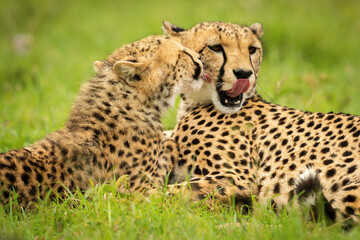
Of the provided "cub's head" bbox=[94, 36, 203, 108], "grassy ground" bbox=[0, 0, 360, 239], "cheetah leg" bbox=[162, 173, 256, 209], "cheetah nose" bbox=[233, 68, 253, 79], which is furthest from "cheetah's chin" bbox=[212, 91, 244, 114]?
"grassy ground" bbox=[0, 0, 360, 239]

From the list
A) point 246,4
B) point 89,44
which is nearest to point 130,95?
point 89,44

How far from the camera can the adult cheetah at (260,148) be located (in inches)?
111

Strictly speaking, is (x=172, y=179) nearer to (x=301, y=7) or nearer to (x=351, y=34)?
(x=351, y=34)

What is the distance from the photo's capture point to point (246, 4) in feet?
28.4

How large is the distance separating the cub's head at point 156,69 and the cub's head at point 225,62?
0.26 metres

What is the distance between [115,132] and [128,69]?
370 millimetres

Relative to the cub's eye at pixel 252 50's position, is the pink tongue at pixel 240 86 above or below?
below

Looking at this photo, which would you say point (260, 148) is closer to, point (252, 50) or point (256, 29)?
point (252, 50)

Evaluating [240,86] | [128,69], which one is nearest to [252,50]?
[240,86]

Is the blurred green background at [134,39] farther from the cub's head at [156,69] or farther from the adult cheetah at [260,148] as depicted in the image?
the cub's head at [156,69]

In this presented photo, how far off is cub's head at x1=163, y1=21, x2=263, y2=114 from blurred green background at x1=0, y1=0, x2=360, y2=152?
2.69ft

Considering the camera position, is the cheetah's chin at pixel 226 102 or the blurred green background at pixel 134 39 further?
the blurred green background at pixel 134 39

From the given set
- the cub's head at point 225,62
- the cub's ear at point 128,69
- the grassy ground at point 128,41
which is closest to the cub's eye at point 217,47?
the cub's head at point 225,62

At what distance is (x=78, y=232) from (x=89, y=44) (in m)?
6.05
